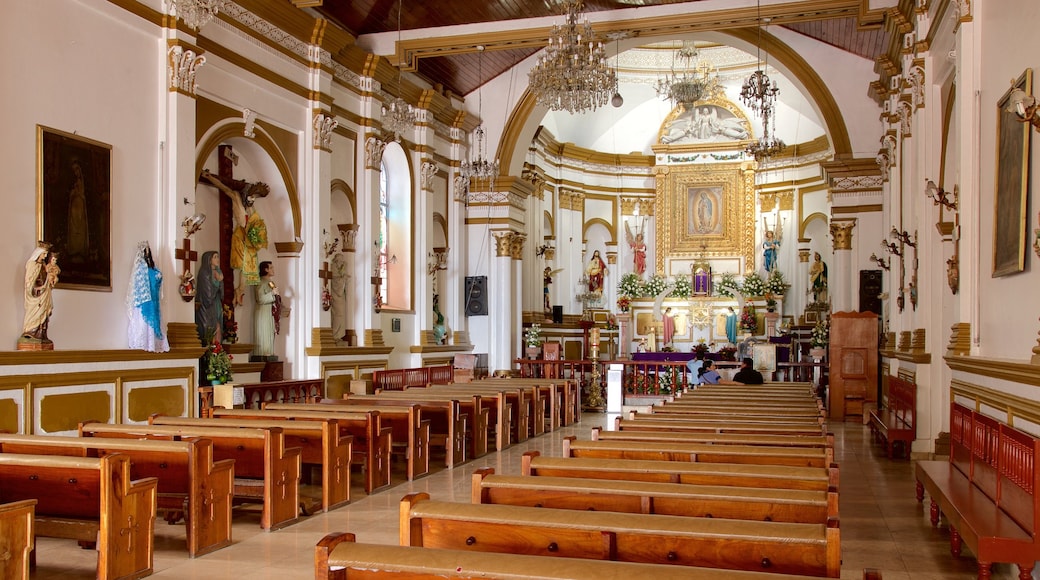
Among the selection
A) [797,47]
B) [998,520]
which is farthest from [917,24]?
[998,520]

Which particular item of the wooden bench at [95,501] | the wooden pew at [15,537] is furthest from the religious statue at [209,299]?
the wooden pew at [15,537]

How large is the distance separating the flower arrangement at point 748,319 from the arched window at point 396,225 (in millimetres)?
9529

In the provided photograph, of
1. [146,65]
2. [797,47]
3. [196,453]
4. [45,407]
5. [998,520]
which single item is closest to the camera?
[998,520]

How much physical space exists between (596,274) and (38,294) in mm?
17606

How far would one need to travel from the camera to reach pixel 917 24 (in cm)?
1107

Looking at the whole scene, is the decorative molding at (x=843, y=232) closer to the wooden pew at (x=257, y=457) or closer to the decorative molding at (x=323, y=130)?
the decorative molding at (x=323, y=130)

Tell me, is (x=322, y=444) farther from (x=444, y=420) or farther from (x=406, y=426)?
(x=444, y=420)

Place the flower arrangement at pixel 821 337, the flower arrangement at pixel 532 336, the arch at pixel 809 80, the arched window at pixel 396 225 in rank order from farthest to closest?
the flower arrangement at pixel 532 336 < the flower arrangement at pixel 821 337 < the arched window at pixel 396 225 < the arch at pixel 809 80

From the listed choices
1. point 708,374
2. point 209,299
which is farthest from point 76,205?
point 708,374

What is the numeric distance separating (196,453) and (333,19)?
11.0m

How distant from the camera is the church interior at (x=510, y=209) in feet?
26.0

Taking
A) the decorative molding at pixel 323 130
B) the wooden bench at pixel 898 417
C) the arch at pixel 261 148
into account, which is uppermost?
the decorative molding at pixel 323 130

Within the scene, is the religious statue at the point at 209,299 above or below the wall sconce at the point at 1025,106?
below

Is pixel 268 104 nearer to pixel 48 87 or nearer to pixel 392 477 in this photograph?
pixel 48 87
